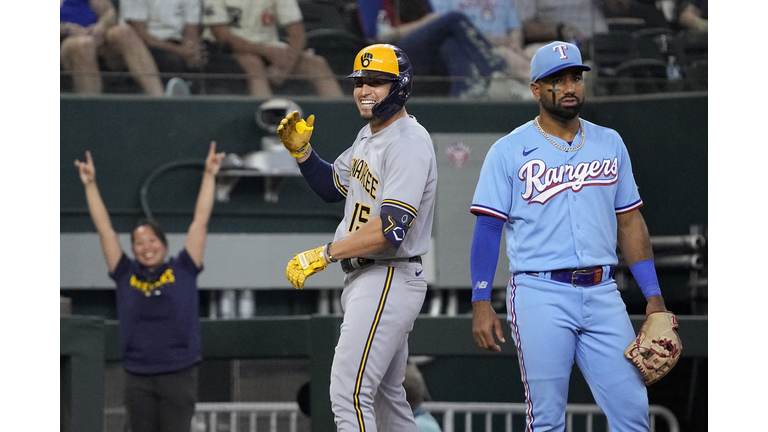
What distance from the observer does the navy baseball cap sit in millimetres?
3064

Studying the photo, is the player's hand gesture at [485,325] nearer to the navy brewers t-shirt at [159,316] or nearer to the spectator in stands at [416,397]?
the spectator in stands at [416,397]

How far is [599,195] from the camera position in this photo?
3.12 meters

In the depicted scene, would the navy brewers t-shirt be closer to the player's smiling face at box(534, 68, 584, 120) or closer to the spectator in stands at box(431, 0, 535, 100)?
the player's smiling face at box(534, 68, 584, 120)

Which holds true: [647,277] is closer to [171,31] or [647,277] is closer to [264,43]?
[264,43]

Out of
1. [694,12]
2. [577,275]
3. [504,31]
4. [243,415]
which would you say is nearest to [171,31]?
[504,31]

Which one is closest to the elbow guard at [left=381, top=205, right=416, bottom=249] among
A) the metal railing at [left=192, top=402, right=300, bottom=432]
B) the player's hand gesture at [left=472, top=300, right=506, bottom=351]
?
the player's hand gesture at [left=472, top=300, right=506, bottom=351]

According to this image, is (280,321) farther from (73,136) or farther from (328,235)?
(73,136)

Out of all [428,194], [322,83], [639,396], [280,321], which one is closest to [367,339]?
[428,194]

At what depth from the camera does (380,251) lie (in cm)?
323

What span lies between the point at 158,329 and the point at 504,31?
15.2 feet

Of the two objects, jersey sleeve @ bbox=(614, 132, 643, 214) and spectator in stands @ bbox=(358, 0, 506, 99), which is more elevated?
spectator in stands @ bbox=(358, 0, 506, 99)

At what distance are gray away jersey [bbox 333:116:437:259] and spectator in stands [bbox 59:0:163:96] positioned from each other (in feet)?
16.0

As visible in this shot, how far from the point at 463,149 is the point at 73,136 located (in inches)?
138
